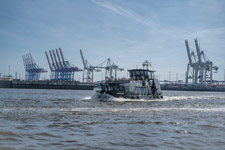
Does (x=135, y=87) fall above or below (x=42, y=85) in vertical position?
above

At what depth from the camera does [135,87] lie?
44.1 m

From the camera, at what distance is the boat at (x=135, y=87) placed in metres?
41.6

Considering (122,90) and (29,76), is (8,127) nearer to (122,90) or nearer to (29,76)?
(122,90)

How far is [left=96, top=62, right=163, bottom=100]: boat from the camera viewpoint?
4162 centimetres

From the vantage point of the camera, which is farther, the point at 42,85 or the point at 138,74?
the point at 42,85

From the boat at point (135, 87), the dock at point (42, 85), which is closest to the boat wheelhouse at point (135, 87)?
the boat at point (135, 87)

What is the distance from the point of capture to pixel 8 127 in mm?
14281

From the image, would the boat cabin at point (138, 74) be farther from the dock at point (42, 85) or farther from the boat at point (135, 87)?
the dock at point (42, 85)

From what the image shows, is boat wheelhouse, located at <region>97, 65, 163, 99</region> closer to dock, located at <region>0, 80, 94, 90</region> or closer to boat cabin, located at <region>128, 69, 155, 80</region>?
boat cabin, located at <region>128, 69, 155, 80</region>

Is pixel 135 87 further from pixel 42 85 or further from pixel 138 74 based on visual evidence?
pixel 42 85

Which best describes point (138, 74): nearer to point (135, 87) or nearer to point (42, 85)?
point (135, 87)

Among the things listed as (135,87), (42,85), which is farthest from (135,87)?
(42,85)

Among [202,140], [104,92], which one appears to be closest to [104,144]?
[202,140]

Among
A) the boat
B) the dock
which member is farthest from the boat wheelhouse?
the dock
